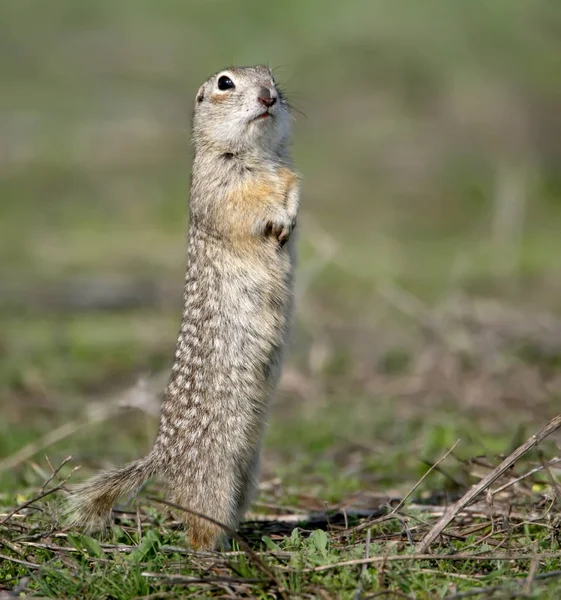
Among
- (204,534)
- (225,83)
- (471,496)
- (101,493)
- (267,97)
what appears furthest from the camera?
(225,83)

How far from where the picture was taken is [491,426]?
30.3ft

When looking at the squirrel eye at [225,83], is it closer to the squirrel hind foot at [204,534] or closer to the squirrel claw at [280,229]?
the squirrel claw at [280,229]

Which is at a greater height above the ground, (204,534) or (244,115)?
(244,115)

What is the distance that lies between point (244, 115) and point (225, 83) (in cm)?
38

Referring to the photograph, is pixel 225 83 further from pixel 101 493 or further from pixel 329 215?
pixel 329 215

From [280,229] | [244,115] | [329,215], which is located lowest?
[280,229]

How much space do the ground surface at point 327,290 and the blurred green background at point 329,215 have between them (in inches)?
2.3

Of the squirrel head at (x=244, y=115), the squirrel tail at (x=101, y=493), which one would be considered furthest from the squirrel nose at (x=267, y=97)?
the squirrel tail at (x=101, y=493)

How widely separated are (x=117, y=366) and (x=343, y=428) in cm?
356

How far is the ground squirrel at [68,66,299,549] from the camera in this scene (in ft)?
17.1

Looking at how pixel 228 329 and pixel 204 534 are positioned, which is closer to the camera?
pixel 204 534

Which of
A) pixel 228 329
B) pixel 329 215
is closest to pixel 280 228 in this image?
pixel 228 329

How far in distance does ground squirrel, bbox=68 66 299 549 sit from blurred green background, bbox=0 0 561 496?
58.2 inches

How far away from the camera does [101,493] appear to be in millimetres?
5363
